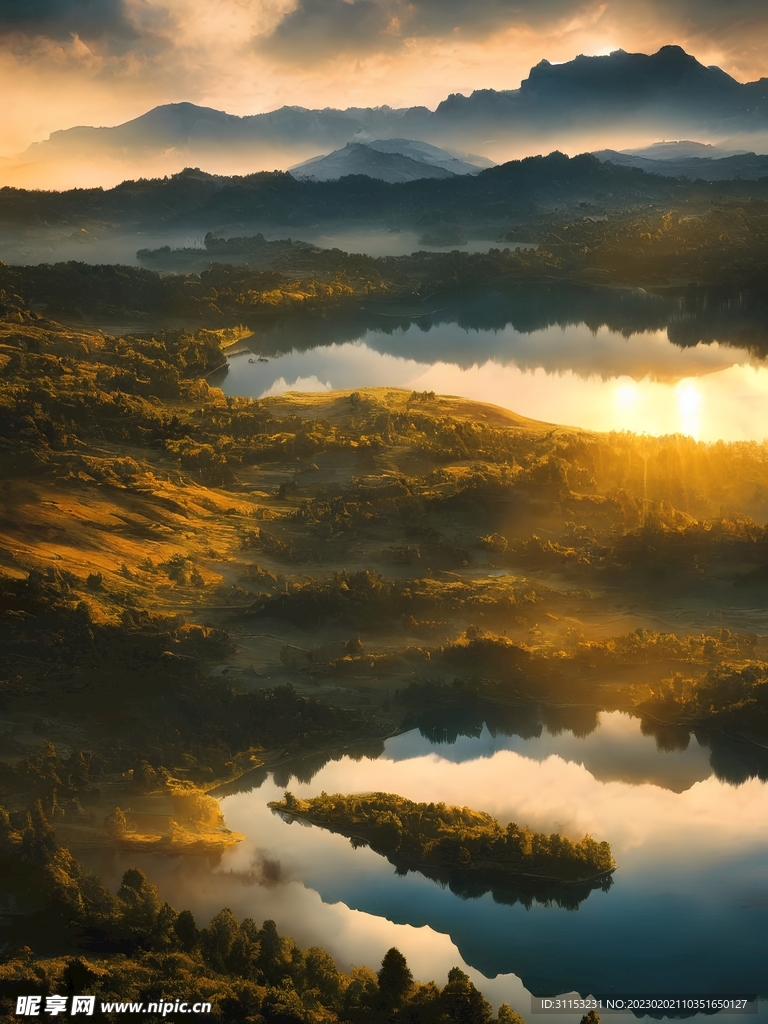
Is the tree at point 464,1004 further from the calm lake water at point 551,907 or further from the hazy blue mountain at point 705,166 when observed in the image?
the hazy blue mountain at point 705,166

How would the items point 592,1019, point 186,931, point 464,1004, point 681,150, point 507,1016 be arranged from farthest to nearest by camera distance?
1. point 681,150
2. point 186,931
3. point 507,1016
4. point 464,1004
5. point 592,1019

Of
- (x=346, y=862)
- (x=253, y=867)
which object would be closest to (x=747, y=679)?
(x=346, y=862)

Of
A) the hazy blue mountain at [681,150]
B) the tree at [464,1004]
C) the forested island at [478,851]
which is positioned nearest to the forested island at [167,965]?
the tree at [464,1004]

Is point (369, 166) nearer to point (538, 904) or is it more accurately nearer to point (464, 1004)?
point (538, 904)

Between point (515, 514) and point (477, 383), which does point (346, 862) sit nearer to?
point (515, 514)

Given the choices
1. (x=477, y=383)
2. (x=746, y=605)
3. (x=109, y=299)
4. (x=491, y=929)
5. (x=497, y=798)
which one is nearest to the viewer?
(x=491, y=929)

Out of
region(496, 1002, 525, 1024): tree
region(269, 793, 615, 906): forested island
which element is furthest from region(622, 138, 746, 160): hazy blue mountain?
A: region(496, 1002, 525, 1024): tree

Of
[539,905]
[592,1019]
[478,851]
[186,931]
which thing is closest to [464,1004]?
[592,1019]
